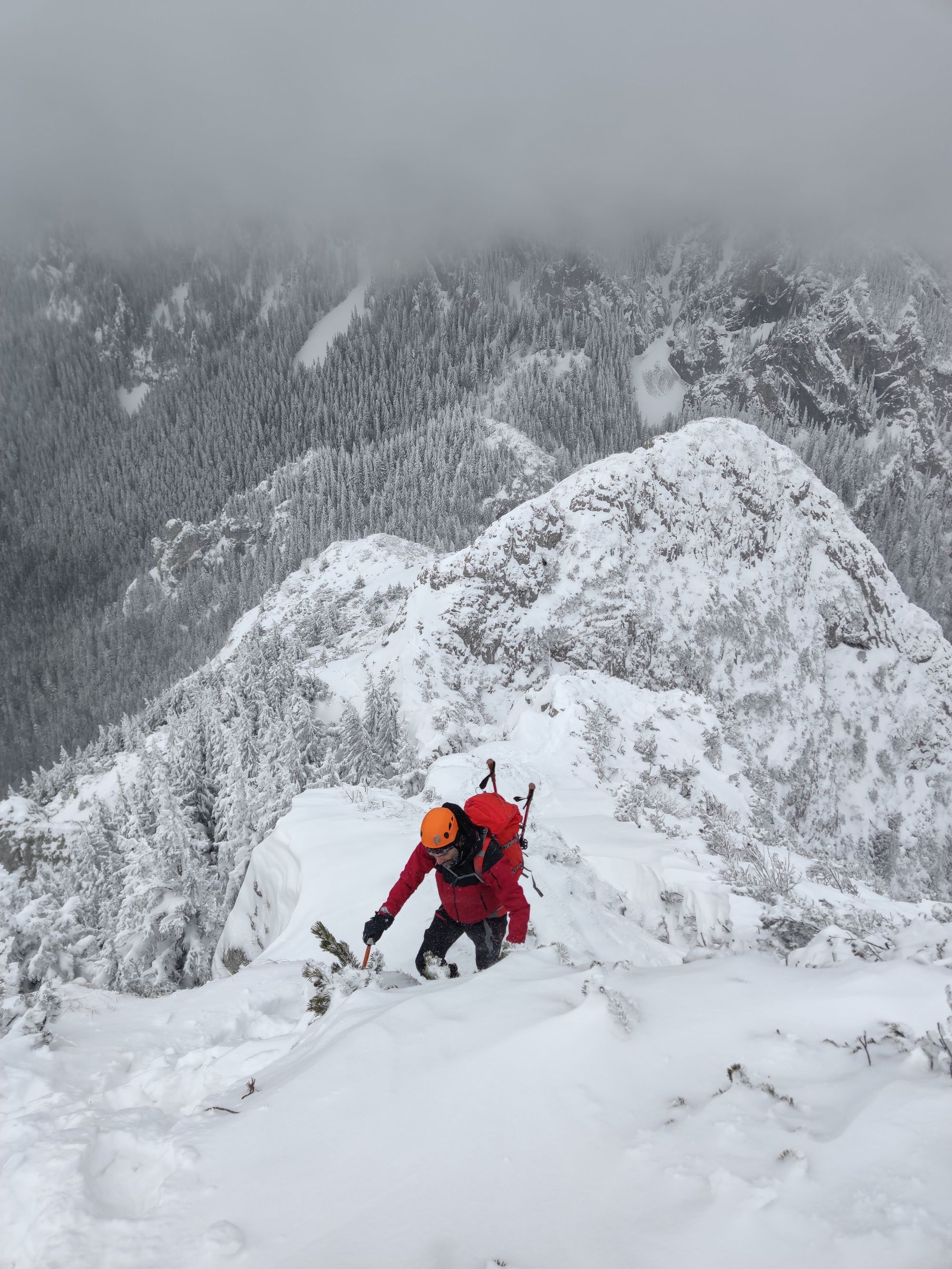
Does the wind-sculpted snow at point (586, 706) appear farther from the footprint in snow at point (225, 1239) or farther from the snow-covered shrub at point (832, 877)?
the footprint in snow at point (225, 1239)

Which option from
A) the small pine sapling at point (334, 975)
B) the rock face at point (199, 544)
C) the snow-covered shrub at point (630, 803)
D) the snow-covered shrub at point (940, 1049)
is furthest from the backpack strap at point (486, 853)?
the rock face at point (199, 544)

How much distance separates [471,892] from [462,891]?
0.09 meters

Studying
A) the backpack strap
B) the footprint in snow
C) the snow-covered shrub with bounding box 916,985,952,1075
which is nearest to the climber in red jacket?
the backpack strap

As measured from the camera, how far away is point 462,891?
5699 millimetres

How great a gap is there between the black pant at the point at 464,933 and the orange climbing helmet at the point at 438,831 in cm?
109

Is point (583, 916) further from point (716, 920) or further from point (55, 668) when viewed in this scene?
point (55, 668)

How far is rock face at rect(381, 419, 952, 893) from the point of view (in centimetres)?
3195

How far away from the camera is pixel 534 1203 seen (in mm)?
2492

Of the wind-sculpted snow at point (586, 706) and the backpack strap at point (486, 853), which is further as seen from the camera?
the wind-sculpted snow at point (586, 706)

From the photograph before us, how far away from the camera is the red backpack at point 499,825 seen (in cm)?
548

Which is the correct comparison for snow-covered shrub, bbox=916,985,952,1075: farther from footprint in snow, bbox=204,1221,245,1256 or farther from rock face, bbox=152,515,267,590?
rock face, bbox=152,515,267,590

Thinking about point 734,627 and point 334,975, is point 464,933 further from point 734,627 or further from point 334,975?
point 734,627

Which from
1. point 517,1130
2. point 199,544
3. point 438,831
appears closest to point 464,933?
point 438,831

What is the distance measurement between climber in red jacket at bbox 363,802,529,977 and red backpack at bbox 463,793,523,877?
0.03 metres
